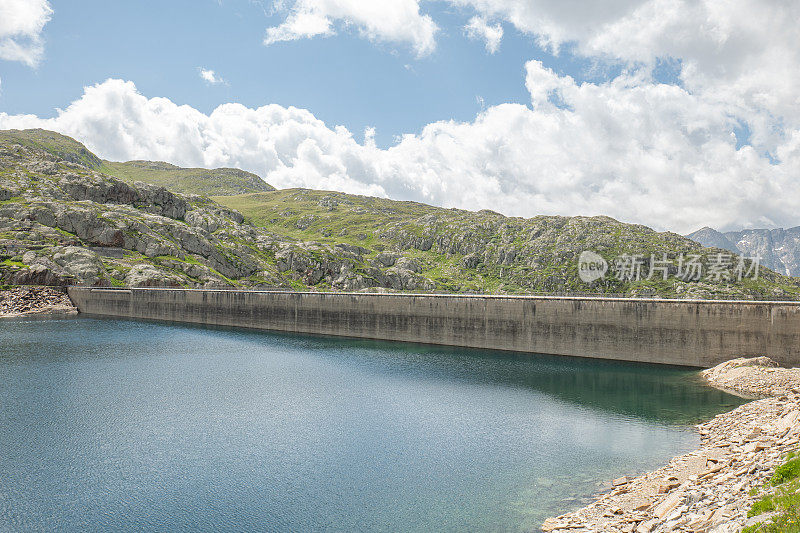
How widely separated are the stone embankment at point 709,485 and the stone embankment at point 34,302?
344 feet

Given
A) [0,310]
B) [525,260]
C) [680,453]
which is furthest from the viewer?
[525,260]

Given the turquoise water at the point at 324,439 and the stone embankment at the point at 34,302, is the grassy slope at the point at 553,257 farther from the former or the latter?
the turquoise water at the point at 324,439

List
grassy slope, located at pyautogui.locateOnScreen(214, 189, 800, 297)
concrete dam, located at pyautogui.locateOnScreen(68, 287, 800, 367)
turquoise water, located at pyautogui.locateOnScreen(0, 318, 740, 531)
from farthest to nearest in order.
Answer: grassy slope, located at pyautogui.locateOnScreen(214, 189, 800, 297) < concrete dam, located at pyautogui.locateOnScreen(68, 287, 800, 367) < turquoise water, located at pyautogui.locateOnScreen(0, 318, 740, 531)

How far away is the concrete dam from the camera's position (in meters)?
44.3

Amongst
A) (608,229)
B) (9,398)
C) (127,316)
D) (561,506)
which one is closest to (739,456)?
(561,506)

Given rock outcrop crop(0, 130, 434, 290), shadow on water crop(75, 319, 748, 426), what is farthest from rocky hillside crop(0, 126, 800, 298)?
shadow on water crop(75, 319, 748, 426)

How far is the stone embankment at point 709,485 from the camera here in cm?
1322

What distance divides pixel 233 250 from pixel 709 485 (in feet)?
485

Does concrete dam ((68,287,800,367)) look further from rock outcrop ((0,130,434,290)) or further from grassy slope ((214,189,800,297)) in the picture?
grassy slope ((214,189,800,297))

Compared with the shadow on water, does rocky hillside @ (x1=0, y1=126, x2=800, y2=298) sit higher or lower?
higher

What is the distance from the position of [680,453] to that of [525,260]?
15554cm

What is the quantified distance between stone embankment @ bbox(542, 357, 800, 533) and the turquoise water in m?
1.42

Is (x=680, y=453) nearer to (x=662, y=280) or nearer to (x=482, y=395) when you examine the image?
(x=482, y=395)

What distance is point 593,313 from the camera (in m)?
51.9
